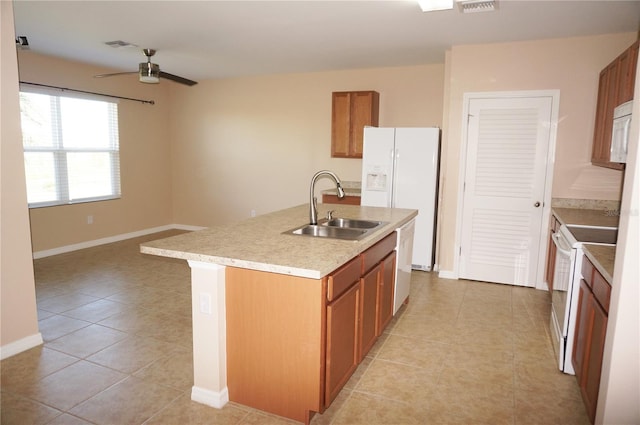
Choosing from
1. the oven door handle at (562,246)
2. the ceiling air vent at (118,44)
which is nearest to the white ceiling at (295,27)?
the ceiling air vent at (118,44)

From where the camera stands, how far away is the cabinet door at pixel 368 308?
253cm

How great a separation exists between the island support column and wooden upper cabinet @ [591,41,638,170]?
9.96ft

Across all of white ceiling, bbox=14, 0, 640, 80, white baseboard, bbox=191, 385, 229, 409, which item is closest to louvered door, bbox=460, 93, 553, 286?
white ceiling, bbox=14, 0, 640, 80

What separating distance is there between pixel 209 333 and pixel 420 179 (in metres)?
3.33

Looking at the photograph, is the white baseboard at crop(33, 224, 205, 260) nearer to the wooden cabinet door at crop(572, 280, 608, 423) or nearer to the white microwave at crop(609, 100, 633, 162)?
the wooden cabinet door at crop(572, 280, 608, 423)

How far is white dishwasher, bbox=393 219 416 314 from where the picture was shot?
3299 mm

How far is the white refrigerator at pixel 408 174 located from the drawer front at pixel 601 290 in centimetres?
269

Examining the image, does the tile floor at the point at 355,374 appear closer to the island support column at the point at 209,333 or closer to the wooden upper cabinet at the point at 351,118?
the island support column at the point at 209,333

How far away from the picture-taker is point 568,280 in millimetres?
2625

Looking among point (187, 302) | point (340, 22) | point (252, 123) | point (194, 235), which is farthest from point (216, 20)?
Answer: point (252, 123)

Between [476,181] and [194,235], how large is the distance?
125 inches

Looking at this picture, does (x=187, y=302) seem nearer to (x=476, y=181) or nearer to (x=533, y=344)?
(x=533, y=344)

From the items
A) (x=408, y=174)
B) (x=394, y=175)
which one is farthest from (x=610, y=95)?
(x=394, y=175)

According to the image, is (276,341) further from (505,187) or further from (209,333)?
(505,187)
